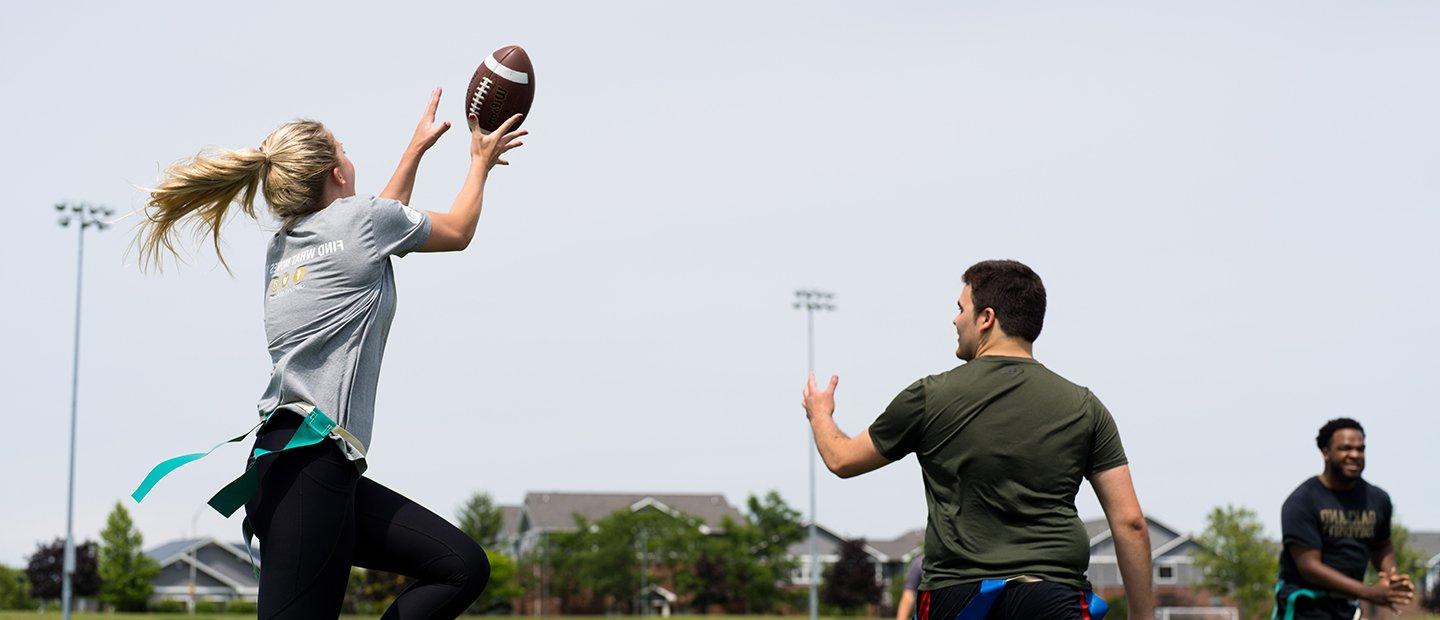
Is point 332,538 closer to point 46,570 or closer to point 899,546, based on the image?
point 46,570

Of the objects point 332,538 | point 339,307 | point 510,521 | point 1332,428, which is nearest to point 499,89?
point 339,307

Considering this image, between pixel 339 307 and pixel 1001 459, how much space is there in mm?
2366

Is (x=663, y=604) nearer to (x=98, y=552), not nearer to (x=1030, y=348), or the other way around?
(x=98, y=552)

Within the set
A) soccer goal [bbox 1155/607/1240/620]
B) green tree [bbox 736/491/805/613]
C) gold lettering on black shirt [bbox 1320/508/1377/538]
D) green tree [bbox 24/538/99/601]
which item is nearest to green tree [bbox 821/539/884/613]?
green tree [bbox 736/491/805/613]

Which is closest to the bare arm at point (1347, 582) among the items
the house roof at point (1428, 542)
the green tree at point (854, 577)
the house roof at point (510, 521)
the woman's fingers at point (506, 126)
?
the woman's fingers at point (506, 126)

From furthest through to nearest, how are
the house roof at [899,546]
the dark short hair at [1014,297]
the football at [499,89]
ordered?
the house roof at [899,546] → the football at [499,89] → the dark short hair at [1014,297]

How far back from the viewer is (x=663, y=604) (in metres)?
102

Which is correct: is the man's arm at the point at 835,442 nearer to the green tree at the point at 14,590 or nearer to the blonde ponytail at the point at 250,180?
the blonde ponytail at the point at 250,180

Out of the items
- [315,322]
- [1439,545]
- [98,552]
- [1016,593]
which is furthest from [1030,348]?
[1439,545]

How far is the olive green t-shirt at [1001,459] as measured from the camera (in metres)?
5.44

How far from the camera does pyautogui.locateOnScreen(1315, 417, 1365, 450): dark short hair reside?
9.87m

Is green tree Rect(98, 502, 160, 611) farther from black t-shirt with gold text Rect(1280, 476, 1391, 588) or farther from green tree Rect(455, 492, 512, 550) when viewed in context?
black t-shirt with gold text Rect(1280, 476, 1391, 588)

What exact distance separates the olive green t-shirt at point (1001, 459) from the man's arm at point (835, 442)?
6cm

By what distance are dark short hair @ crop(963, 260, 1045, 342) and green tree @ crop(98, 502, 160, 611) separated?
87.4 m
